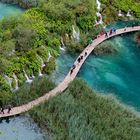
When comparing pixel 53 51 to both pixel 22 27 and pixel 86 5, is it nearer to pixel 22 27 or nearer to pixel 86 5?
pixel 22 27

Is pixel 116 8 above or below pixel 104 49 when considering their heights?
above

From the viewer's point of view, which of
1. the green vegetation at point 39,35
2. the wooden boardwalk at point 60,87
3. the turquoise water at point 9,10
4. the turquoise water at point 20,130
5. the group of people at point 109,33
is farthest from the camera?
the turquoise water at point 9,10

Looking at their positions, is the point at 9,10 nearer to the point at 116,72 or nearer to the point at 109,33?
the point at 109,33

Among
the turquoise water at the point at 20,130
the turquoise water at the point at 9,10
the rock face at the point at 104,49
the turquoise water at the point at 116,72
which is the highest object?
the turquoise water at the point at 9,10

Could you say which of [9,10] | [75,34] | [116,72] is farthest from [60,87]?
[9,10]

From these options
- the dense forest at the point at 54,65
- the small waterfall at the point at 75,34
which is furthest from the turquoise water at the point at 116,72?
the small waterfall at the point at 75,34

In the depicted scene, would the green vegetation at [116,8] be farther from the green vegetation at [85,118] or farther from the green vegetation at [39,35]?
the green vegetation at [85,118]

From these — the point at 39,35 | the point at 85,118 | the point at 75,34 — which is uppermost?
the point at 39,35

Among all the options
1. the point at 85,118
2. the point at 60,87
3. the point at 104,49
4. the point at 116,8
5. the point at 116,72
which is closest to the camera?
the point at 85,118
